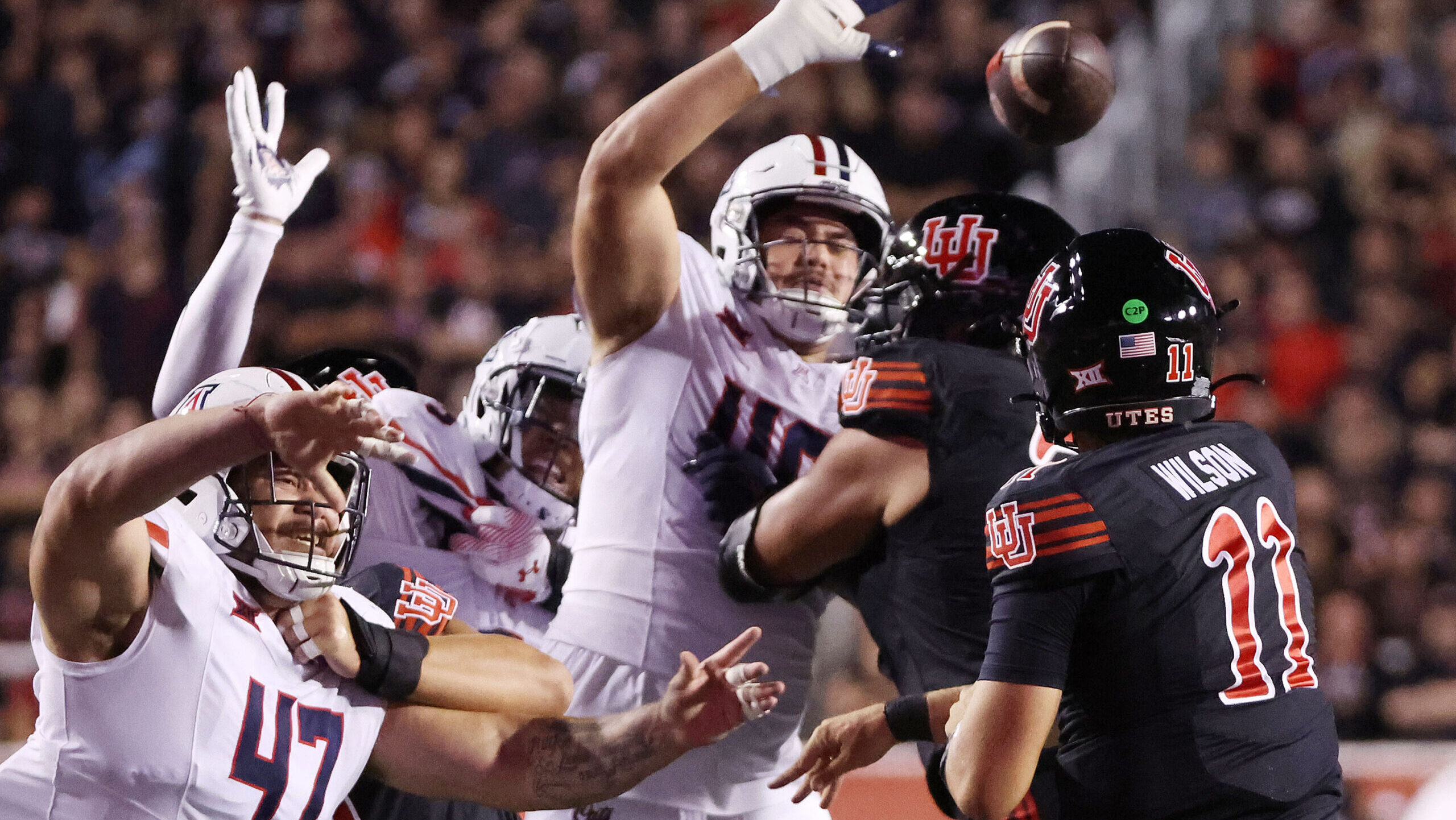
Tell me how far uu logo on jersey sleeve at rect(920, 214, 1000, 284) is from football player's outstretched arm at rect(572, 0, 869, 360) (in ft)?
1.70

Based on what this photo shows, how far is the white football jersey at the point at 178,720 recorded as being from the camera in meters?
2.87

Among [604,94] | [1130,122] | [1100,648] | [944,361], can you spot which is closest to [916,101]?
[1130,122]

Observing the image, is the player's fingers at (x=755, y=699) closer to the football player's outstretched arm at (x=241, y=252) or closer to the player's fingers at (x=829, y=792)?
the player's fingers at (x=829, y=792)

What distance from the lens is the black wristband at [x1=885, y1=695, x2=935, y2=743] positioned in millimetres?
3287

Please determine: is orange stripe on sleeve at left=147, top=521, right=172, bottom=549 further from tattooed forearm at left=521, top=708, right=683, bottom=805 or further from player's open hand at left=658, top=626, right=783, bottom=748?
player's open hand at left=658, top=626, right=783, bottom=748

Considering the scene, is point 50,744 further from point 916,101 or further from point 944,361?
point 916,101

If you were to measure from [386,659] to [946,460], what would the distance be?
50.7 inches

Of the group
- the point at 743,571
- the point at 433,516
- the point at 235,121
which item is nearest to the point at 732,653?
the point at 743,571

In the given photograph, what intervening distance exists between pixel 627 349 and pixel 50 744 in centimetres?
167

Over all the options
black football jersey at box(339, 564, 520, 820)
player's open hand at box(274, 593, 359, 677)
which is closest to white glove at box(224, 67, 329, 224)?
black football jersey at box(339, 564, 520, 820)

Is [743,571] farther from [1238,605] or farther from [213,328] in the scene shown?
[213,328]

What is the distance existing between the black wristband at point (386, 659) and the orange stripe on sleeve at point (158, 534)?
1.44 ft

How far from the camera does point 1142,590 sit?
2748 mm

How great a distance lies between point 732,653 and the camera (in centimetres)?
322
